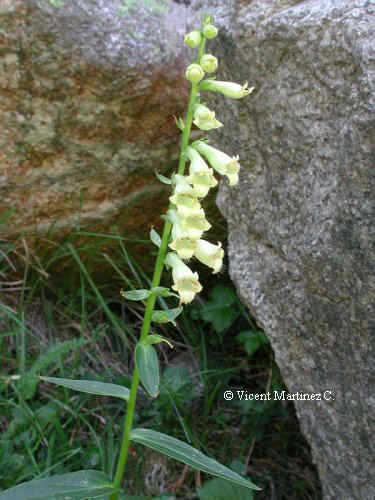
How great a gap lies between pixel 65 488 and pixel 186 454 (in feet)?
1.11

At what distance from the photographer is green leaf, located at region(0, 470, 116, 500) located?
1418mm

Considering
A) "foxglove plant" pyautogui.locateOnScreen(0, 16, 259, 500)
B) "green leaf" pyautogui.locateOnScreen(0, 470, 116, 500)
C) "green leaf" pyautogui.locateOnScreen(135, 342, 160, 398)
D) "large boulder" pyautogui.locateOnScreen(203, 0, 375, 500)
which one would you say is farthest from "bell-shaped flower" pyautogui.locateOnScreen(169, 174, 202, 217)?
"green leaf" pyautogui.locateOnScreen(0, 470, 116, 500)

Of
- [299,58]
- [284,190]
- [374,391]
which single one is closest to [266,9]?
[299,58]

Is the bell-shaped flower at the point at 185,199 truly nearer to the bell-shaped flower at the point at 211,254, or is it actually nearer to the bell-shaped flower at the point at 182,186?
the bell-shaped flower at the point at 182,186

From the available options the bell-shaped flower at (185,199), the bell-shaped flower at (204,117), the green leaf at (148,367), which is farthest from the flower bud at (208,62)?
the green leaf at (148,367)

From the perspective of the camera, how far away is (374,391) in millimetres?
1634

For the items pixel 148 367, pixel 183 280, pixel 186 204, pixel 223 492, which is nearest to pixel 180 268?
pixel 183 280

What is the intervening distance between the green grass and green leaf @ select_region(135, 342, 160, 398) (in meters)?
0.69

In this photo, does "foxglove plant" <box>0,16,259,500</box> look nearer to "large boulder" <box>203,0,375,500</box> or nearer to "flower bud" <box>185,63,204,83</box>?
"flower bud" <box>185,63,204,83</box>

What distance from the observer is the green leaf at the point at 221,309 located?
2.53m

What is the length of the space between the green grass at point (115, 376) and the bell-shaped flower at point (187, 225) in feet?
2.96

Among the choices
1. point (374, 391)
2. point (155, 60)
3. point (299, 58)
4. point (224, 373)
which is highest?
point (299, 58)

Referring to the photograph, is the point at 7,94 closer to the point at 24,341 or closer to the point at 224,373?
the point at 24,341

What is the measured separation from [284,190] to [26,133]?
1190 millimetres
